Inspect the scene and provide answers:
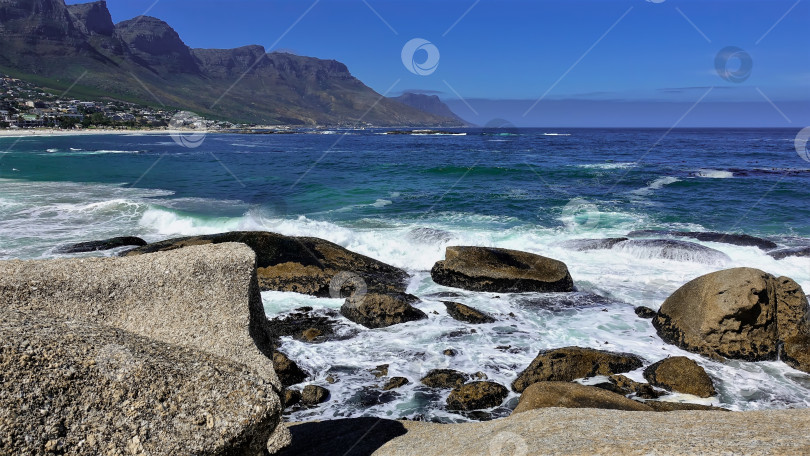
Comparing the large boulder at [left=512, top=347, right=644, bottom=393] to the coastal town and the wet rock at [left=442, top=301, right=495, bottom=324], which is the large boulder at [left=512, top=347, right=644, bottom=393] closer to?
the wet rock at [left=442, top=301, right=495, bottom=324]

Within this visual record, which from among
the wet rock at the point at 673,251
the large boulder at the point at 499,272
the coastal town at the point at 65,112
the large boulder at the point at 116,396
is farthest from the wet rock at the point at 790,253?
the coastal town at the point at 65,112

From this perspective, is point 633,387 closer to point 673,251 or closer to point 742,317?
point 742,317

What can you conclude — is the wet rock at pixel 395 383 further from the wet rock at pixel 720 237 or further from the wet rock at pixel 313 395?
the wet rock at pixel 720 237

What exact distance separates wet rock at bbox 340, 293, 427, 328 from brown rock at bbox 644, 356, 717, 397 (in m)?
4.89

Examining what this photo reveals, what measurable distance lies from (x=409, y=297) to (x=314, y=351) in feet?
11.6

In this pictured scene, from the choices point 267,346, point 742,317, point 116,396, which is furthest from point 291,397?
point 742,317

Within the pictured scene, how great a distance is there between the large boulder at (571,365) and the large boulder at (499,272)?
4.24 metres

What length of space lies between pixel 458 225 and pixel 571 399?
1559cm

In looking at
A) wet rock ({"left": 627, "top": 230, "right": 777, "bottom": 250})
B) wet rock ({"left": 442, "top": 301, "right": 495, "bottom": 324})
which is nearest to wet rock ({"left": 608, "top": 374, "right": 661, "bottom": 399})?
wet rock ({"left": 442, "top": 301, "right": 495, "bottom": 324})

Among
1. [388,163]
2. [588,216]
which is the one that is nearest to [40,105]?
[388,163]

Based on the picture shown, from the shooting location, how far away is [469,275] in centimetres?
1343

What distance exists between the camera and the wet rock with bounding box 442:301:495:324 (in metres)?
11.1

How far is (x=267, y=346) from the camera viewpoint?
5.04 m

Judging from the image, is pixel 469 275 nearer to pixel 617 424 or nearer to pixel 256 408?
pixel 617 424
